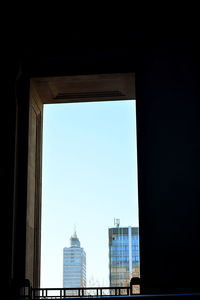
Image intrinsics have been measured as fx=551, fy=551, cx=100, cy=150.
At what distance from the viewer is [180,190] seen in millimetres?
5195

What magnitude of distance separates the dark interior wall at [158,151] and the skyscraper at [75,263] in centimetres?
180

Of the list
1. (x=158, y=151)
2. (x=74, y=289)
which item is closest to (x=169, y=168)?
(x=158, y=151)

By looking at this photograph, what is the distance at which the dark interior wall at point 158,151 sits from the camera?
502 cm

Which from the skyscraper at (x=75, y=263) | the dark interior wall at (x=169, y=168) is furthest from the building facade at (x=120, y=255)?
the dark interior wall at (x=169, y=168)

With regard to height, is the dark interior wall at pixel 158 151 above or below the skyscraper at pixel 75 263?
above

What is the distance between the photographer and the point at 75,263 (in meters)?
7.05

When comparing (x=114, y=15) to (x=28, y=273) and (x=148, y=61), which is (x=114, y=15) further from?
(x=28, y=273)

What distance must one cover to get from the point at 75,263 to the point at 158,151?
2417mm

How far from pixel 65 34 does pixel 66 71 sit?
0.38 metres

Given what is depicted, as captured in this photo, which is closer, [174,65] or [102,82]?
[174,65]

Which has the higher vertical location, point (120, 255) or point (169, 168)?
point (169, 168)

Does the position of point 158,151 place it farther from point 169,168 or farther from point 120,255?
point 120,255

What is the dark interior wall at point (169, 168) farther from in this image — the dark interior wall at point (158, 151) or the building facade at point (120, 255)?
the building facade at point (120, 255)

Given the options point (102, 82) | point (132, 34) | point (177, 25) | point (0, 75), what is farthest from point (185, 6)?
point (0, 75)
